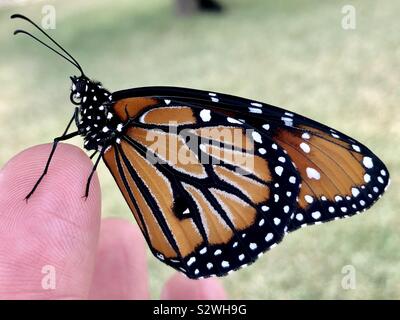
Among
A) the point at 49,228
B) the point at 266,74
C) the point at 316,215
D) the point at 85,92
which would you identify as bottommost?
the point at 49,228

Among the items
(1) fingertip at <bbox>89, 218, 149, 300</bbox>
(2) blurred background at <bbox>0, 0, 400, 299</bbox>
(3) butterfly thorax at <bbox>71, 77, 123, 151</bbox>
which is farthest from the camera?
(2) blurred background at <bbox>0, 0, 400, 299</bbox>

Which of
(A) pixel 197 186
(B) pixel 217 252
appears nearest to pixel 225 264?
(B) pixel 217 252

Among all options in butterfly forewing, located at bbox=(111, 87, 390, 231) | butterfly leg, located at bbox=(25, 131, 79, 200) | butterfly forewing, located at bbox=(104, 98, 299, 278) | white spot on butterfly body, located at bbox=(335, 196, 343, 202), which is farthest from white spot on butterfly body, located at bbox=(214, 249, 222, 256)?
butterfly leg, located at bbox=(25, 131, 79, 200)

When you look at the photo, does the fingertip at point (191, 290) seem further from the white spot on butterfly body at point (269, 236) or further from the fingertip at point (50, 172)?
the fingertip at point (50, 172)

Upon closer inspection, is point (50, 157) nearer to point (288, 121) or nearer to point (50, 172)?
point (50, 172)

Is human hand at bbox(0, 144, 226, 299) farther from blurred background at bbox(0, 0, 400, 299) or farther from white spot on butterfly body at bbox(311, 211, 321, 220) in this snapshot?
blurred background at bbox(0, 0, 400, 299)

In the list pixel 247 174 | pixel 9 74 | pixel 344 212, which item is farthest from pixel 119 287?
pixel 9 74

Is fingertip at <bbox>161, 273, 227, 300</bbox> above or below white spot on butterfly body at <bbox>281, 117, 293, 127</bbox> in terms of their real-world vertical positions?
below

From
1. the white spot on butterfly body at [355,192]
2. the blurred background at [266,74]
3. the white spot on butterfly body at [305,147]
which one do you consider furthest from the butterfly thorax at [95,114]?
the blurred background at [266,74]
